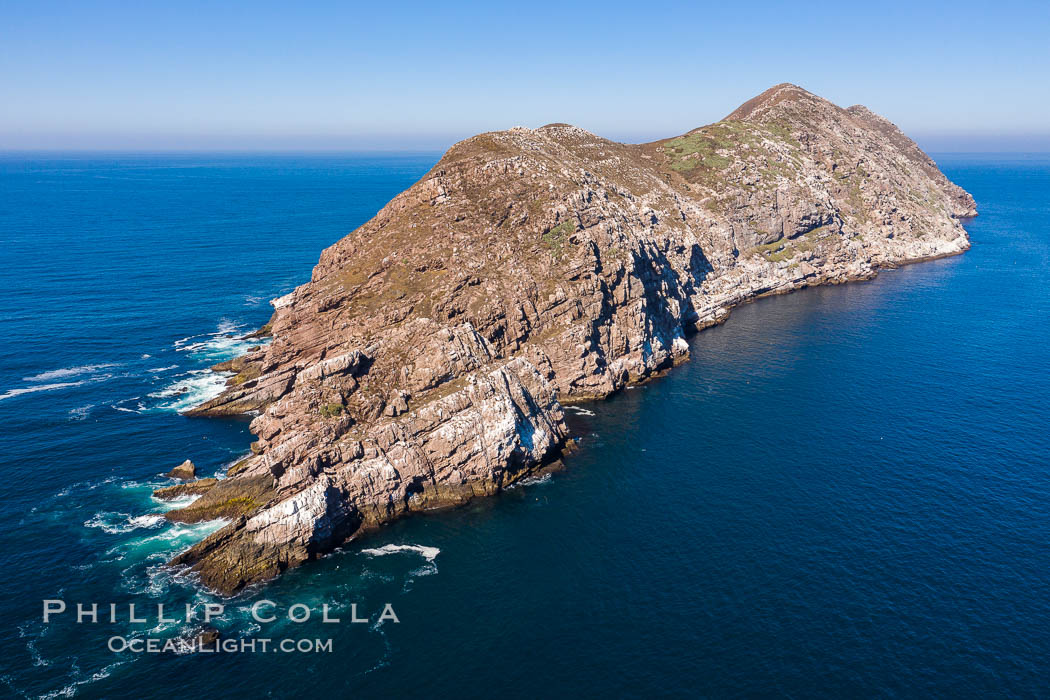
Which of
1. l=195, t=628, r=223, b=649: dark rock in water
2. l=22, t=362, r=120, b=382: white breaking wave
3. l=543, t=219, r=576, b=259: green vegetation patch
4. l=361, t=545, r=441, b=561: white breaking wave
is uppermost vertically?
l=543, t=219, r=576, b=259: green vegetation patch

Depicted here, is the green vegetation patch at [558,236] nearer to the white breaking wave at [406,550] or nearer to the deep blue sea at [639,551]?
the deep blue sea at [639,551]

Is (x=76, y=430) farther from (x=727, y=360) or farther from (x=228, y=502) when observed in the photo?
(x=727, y=360)

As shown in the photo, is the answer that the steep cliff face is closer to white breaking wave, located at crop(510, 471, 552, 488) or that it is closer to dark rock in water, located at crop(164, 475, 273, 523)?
dark rock in water, located at crop(164, 475, 273, 523)

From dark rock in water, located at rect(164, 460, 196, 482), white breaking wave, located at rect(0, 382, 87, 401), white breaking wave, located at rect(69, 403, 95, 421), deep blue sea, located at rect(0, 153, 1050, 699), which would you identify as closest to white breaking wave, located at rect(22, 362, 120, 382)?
deep blue sea, located at rect(0, 153, 1050, 699)

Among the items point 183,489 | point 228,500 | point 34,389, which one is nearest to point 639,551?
point 228,500

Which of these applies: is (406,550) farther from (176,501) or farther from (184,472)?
(184,472)
